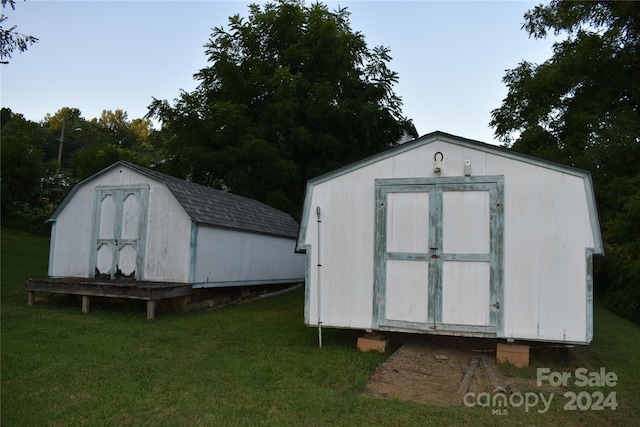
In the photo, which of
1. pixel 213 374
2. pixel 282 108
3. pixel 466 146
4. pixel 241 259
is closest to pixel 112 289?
pixel 241 259

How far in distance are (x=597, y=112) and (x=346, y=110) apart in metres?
10.0

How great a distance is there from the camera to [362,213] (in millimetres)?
8102

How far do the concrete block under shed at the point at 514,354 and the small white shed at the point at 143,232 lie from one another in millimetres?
6974

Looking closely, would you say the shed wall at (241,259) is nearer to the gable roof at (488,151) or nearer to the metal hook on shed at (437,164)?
the gable roof at (488,151)

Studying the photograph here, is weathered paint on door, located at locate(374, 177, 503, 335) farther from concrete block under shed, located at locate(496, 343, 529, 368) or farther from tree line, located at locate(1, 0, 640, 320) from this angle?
tree line, located at locate(1, 0, 640, 320)

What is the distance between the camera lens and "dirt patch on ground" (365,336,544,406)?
580cm

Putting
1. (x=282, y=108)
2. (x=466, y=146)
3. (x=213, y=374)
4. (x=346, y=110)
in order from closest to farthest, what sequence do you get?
(x=213, y=374) → (x=466, y=146) → (x=282, y=108) → (x=346, y=110)

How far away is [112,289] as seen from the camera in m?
10.6

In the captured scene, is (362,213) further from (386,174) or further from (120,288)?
(120,288)

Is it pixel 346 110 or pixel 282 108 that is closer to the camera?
pixel 282 108

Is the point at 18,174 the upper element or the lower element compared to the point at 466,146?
upper

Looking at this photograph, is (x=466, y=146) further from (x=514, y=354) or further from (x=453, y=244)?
(x=514, y=354)

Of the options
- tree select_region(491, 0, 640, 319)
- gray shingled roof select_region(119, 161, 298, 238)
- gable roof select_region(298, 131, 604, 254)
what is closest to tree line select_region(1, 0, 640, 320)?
tree select_region(491, 0, 640, 319)

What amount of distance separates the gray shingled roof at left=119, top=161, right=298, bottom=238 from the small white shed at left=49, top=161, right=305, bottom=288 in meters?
0.04
